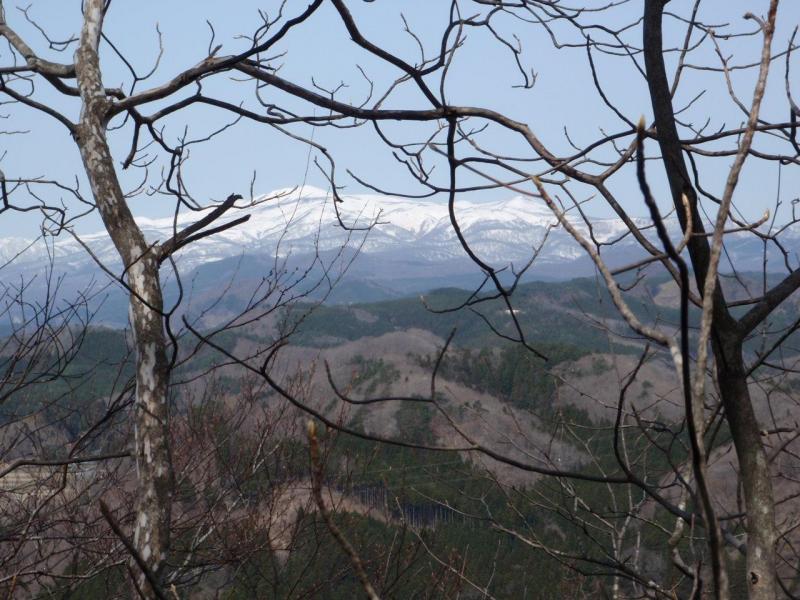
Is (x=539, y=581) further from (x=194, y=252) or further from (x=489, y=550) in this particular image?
(x=194, y=252)

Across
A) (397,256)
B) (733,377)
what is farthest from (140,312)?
(397,256)

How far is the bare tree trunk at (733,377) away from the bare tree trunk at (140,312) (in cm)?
150

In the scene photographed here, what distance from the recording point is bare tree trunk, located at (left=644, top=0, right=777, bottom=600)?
1.28 meters

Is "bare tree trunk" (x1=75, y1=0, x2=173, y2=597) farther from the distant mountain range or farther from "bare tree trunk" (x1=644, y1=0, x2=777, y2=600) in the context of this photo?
the distant mountain range

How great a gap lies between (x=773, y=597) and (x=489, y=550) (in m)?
17.0

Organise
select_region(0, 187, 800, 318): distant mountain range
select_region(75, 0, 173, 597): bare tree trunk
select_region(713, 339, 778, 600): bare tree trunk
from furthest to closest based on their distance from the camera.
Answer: select_region(0, 187, 800, 318): distant mountain range < select_region(75, 0, 173, 597): bare tree trunk < select_region(713, 339, 778, 600): bare tree trunk

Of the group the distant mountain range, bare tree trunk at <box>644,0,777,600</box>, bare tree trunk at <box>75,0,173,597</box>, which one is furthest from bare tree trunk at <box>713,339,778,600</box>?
the distant mountain range

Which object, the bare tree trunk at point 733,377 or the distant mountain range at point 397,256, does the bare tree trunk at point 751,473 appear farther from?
the distant mountain range at point 397,256

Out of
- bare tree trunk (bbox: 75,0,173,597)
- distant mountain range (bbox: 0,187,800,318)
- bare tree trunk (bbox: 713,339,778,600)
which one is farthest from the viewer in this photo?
distant mountain range (bbox: 0,187,800,318)

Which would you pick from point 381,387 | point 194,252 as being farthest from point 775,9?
point 194,252

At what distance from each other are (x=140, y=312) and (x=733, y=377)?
6.18 ft

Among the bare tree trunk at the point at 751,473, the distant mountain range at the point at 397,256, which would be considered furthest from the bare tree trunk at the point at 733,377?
the distant mountain range at the point at 397,256

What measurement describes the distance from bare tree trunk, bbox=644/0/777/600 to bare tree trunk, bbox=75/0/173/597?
59.0 inches

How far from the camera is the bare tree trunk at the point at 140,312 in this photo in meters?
2.52
